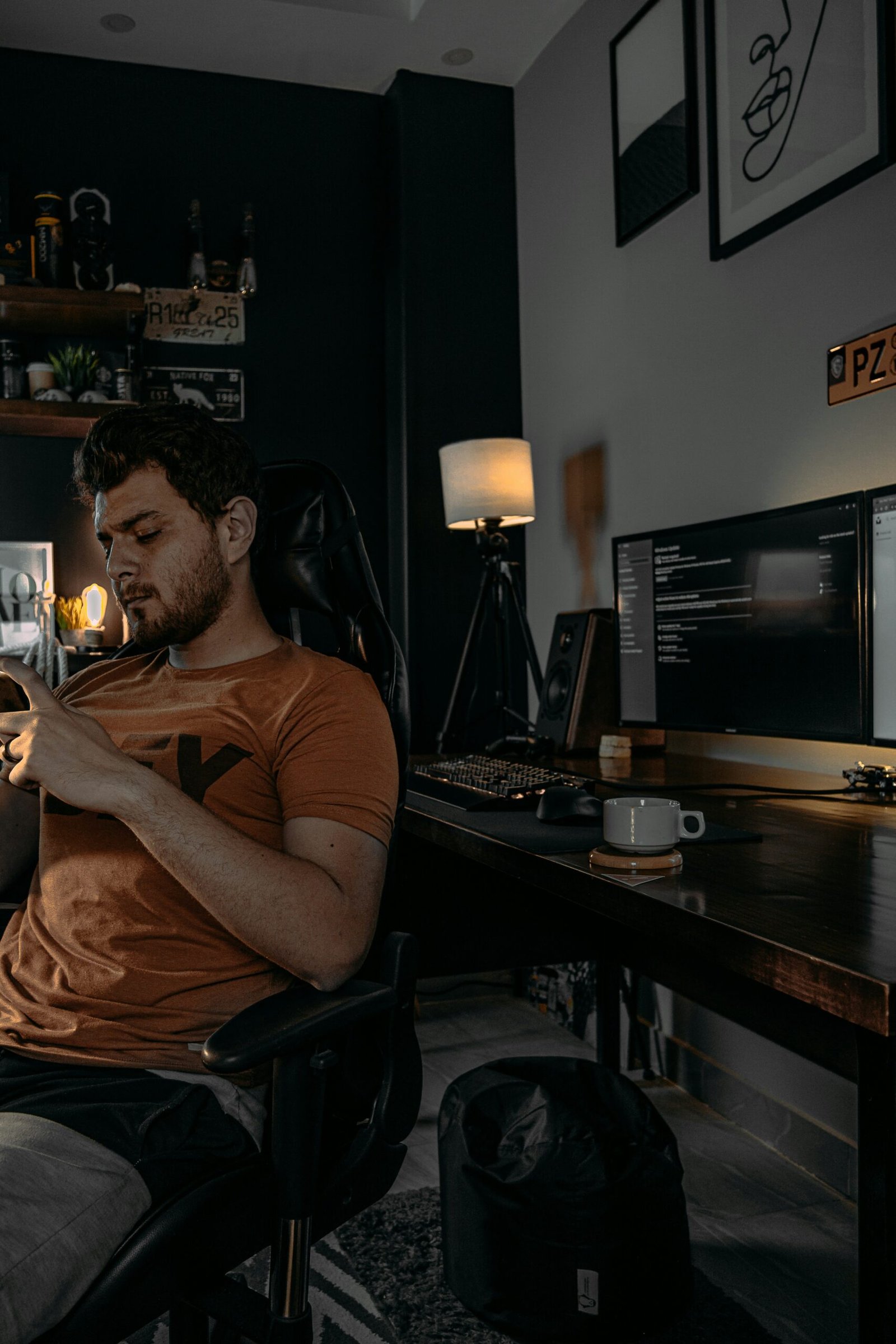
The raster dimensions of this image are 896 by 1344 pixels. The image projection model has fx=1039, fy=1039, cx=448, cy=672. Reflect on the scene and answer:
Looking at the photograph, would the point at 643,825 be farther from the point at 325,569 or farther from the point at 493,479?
the point at 493,479

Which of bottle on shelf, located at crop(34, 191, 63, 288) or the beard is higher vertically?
bottle on shelf, located at crop(34, 191, 63, 288)

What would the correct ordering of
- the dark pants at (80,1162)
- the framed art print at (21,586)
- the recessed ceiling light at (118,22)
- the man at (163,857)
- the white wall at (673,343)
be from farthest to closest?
1. the framed art print at (21,586)
2. the recessed ceiling light at (118,22)
3. the white wall at (673,343)
4. the man at (163,857)
5. the dark pants at (80,1162)

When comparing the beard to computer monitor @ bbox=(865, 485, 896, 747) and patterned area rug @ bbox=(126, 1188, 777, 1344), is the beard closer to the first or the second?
computer monitor @ bbox=(865, 485, 896, 747)

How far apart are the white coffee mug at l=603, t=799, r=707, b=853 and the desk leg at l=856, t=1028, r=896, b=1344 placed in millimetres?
378

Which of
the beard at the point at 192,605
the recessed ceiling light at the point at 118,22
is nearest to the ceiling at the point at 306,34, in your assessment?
the recessed ceiling light at the point at 118,22

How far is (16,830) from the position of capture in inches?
50.4

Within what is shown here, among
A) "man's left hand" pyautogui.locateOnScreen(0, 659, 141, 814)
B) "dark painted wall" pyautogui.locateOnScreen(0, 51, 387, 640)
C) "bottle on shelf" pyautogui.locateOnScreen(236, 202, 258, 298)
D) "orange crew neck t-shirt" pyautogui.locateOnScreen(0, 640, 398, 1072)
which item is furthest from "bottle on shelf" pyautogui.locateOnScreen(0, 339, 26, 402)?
"man's left hand" pyautogui.locateOnScreen(0, 659, 141, 814)

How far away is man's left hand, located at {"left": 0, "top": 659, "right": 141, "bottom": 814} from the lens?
1.02 meters

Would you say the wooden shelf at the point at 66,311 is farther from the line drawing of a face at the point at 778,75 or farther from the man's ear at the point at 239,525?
the man's ear at the point at 239,525

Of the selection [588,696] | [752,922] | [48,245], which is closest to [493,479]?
[588,696]

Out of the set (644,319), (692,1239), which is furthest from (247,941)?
(644,319)

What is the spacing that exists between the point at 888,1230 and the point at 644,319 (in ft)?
7.10

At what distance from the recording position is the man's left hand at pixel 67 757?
1023mm

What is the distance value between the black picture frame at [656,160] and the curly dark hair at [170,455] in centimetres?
153
